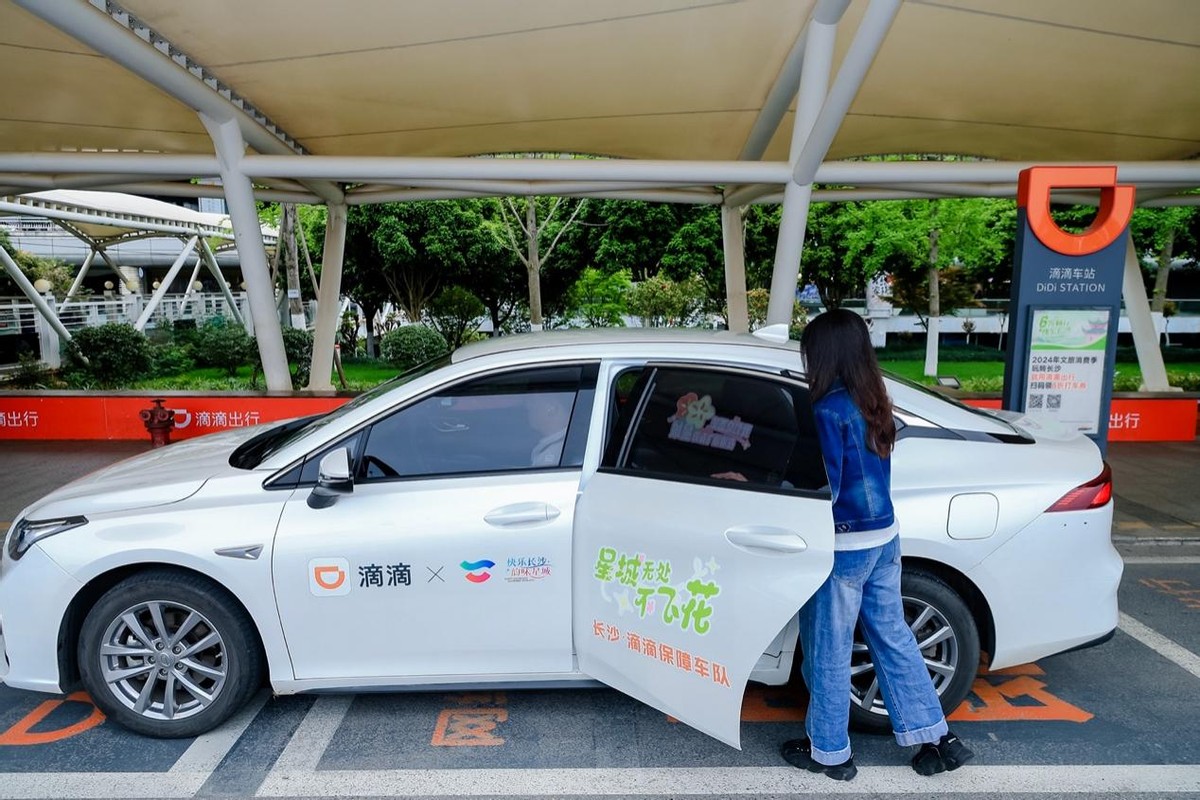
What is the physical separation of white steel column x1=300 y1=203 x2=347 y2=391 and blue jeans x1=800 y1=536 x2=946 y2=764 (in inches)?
442

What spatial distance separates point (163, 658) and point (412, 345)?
1471 cm

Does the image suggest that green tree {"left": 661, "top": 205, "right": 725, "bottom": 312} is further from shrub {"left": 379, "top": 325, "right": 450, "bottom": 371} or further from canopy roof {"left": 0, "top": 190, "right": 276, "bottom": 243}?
canopy roof {"left": 0, "top": 190, "right": 276, "bottom": 243}

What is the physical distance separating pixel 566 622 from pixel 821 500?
1.13 meters

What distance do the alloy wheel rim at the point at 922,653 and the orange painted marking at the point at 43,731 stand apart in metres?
3.26

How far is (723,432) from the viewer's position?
3219mm

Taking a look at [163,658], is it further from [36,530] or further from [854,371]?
[854,371]

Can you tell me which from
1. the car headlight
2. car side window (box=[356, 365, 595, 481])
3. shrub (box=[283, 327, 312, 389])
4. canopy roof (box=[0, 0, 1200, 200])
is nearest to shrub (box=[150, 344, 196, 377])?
shrub (box=[283, 327, 312, 389])

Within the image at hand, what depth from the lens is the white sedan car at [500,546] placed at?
3176 mm

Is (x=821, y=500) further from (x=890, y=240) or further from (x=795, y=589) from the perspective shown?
(x=890, y=240)

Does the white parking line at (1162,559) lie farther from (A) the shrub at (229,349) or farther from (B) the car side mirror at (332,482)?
(A) the shrub at (229,349)

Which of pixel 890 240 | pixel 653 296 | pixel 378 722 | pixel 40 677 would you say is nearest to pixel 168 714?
pixel 40 677

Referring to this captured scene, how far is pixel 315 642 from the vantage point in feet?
10.7

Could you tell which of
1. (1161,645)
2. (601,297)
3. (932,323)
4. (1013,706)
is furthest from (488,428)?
(601,297)

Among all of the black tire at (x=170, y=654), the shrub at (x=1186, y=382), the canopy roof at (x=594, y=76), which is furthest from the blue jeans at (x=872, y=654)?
the shrub at (x=1186, y=382)
